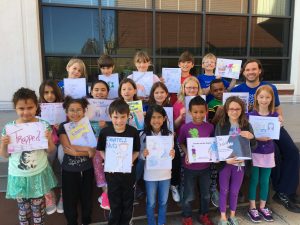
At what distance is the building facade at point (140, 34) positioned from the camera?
20.5 feet

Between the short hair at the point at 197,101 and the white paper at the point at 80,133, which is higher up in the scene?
the short hair at the point at 197,101

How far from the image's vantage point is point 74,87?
325 cm

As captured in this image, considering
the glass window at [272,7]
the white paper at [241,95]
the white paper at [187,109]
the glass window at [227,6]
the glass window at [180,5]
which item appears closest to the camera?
the white paper at [187,109]

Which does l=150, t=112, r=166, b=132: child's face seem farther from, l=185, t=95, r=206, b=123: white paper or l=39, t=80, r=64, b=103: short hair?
l=39, t=80, r=64, b=103: short hair

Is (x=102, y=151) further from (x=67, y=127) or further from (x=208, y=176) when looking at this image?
(x=208, y=176)

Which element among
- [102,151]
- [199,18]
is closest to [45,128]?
[102,151]

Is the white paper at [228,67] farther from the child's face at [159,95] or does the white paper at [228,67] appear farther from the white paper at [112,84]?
the white paper at [112,84]

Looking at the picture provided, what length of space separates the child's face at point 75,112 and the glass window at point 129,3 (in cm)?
495

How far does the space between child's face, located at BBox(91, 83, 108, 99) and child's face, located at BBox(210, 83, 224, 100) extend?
1.35m

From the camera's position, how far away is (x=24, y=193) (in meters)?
2.55

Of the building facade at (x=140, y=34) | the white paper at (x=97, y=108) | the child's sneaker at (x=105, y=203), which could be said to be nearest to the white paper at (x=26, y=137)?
the white paper at (x=97, y=108)

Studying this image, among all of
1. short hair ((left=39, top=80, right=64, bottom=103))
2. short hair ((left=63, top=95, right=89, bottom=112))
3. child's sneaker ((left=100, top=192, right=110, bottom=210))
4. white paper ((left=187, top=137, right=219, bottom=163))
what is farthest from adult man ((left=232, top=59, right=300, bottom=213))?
short hair ((left=39, top=80, right=64, bottom=103))

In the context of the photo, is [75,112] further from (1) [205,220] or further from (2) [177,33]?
(2) [177,33]

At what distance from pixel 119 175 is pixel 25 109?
3.38 feet
